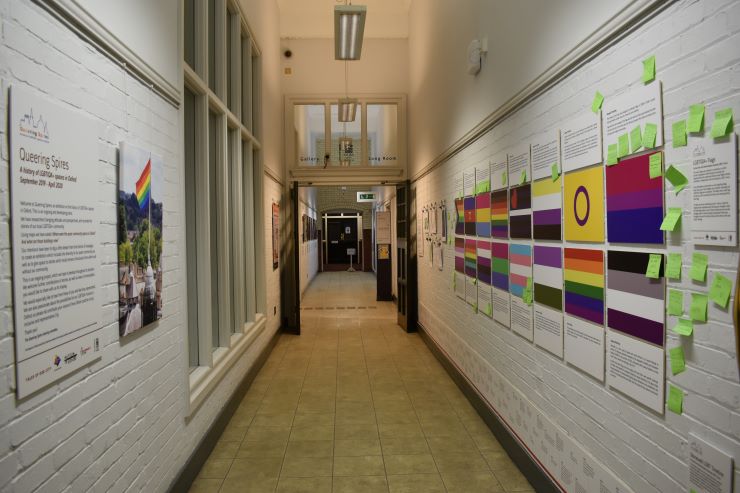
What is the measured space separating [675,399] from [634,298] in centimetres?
41

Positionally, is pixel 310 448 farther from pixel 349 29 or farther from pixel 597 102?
→ pixel 349 29

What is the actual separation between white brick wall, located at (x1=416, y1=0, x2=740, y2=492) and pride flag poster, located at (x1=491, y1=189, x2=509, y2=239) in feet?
1.33

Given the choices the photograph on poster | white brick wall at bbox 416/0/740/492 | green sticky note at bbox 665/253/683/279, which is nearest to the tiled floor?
white brick wall at bbox 416/0/740/492

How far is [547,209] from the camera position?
2.71 meters

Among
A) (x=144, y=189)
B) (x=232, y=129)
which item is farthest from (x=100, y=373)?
(x=232, y=129)

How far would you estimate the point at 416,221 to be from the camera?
755cm

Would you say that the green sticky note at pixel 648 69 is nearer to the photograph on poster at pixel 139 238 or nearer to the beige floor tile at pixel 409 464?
the photograph on poster at pixel 139 238

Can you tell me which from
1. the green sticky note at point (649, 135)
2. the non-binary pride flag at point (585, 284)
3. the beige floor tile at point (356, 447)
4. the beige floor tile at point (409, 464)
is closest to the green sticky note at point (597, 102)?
the green sticky note at point (649, 135)

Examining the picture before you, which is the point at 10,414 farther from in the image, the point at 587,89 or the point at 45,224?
the point at 587,89

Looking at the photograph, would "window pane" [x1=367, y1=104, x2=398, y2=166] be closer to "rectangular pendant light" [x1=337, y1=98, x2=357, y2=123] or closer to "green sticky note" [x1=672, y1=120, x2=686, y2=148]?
"rectangular pendant light" [x1=337, y1=98, x2=357, y2=123]

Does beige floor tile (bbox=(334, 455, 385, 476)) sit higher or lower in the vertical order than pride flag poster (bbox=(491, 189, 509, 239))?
lower

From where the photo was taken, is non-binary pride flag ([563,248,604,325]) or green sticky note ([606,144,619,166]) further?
non-binary pride flag ([563,248,604,325])

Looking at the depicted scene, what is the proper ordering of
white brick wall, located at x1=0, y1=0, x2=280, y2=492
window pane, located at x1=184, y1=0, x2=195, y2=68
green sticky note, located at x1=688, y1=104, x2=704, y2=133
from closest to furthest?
white brick wall, located at x1=0, y1=0, x2=280, y2=492 < green sticky note, located at x1=688, y1=104, x2=704, y2=133 < window pane, located at x1=184, y1=0, x2=195, y2=68

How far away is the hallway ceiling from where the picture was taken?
7707 millimetres
